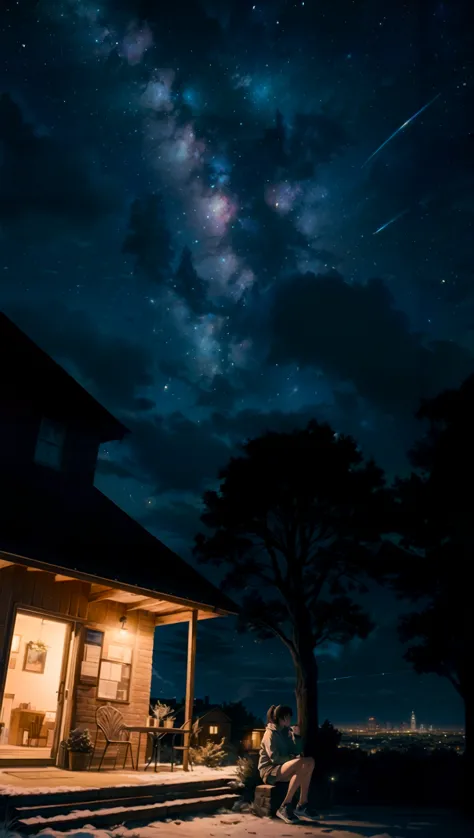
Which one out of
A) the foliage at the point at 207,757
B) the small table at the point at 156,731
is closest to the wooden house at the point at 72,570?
the small table at the point at 156,731

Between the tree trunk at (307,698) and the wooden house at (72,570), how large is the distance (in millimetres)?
5175

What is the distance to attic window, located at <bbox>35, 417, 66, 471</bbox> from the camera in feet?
44.0

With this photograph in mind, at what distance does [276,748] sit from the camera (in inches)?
376

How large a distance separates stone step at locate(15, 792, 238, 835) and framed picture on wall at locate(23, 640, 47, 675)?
744 cm

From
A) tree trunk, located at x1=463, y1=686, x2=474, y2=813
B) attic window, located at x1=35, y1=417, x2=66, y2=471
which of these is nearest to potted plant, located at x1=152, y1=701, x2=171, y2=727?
attic window, located at x1=35, y1=417, x2=66, y2=471

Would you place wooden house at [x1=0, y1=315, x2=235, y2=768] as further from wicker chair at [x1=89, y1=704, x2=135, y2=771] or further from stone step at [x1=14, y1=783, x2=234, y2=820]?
stone step at [x1=14, y1=783, x2=234, y2=820]

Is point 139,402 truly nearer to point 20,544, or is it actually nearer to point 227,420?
point 227,420

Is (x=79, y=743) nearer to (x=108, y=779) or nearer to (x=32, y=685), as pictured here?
(x=108, y=779)

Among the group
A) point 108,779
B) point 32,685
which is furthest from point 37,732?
point 108,779

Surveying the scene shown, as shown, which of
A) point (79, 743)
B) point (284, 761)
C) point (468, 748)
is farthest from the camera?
point (468, 748)

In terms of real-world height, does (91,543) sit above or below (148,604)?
above

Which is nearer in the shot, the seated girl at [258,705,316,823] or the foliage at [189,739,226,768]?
the seated girl at [258,705,316,823]

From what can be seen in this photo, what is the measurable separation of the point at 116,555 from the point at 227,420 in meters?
79.6

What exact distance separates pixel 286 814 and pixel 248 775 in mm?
1737
